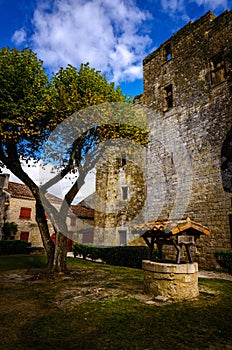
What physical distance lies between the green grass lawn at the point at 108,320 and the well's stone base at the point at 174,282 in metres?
0.33

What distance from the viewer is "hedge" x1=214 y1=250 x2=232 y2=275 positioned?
1147cm

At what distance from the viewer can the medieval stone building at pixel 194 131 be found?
1308 centimetres

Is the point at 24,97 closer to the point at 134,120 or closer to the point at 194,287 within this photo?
the point at 134,120

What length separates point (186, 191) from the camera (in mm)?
14633

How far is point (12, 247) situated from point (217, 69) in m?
21.8

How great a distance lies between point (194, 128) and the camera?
48.7ft

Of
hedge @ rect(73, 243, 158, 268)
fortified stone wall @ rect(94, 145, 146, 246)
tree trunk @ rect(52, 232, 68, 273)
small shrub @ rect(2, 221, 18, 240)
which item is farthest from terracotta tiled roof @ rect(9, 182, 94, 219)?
tree trunk @ rect(52, 232, 68, 273)

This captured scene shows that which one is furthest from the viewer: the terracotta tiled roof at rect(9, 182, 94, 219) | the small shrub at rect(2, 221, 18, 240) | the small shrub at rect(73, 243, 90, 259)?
the terracotta tiled roof at rect(9, 182, 94, 219)

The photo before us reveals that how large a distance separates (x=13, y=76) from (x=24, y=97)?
3.30ft

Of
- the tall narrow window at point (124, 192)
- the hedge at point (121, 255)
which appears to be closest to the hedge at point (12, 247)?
the hedge at point (121, 255)

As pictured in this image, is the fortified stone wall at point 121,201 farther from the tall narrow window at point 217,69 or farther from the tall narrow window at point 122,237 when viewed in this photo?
the tall narrow window at point 217,69

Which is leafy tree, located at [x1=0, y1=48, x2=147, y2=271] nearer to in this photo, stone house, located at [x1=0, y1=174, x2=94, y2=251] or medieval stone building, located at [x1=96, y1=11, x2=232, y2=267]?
medieval stone building, located at [x1=96, y1=11, x2=232, y2=267]

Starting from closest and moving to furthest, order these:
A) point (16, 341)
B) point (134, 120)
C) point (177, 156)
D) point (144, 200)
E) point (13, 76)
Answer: point (16, 341), point (13, 76), point (134, 120), point (177, 156), point (144, 200)

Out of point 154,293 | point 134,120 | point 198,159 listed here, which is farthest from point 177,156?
point 154,293
